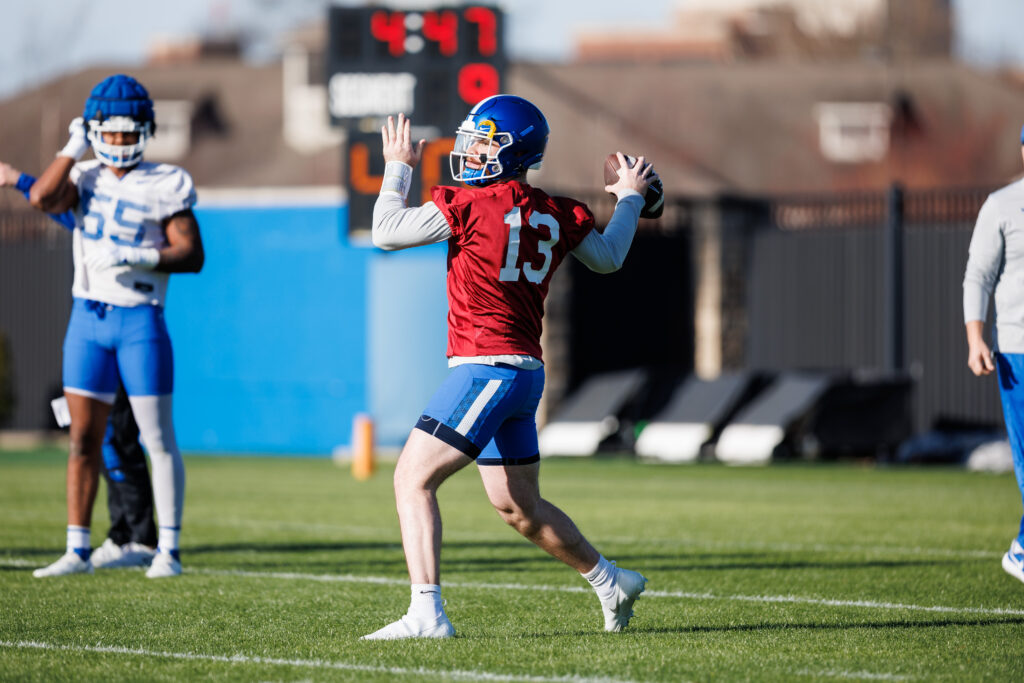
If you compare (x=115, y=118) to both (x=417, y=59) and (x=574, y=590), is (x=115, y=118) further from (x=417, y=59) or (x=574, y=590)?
(x=417, y=59)

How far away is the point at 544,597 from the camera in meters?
7.14

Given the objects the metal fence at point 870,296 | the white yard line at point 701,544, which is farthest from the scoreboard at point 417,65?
the white yard line at point 701,544

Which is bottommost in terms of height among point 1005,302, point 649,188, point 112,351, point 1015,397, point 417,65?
point 1015,397

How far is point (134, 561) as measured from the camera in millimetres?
8297

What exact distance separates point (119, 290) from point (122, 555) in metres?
1.41

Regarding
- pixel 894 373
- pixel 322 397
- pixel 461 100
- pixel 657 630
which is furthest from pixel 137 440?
pixel 322 397

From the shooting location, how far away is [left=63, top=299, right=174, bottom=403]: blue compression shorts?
7.72m

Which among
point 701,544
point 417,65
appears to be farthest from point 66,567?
point 417,65

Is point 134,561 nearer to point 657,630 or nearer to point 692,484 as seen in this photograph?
point 657,630

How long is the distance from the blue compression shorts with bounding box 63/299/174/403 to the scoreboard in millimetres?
10009

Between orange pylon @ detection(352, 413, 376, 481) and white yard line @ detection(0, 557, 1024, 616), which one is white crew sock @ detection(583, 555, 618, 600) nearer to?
white yard line @ detection(0, 557, 1024, 616)

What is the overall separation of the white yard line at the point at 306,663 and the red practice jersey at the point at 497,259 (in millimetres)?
→ 1136

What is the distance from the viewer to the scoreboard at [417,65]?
58.1ft

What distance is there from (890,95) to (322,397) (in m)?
22.1
